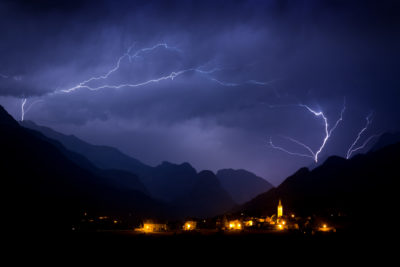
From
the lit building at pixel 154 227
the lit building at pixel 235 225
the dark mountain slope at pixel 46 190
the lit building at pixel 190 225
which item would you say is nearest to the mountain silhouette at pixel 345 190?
the lit building at pixel 235 225

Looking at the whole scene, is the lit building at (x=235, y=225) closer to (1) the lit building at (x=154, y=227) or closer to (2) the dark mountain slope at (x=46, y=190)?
(1) the lit building at (x=154, y=227)

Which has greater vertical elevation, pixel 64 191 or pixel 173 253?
pixel 64 191

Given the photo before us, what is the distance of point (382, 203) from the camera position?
76188mm

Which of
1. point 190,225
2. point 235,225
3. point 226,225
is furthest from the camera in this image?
point 226,225

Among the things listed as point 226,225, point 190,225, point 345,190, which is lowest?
point 226,225

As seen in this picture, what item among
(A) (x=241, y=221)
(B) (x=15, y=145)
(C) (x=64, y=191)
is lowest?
(A) (x=241, y=221)

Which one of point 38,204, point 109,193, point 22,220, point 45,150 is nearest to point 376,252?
point 22,220

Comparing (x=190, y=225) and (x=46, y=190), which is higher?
(x=46, y=190)

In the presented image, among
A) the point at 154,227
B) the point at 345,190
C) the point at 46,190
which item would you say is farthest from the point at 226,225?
the point at 46,190

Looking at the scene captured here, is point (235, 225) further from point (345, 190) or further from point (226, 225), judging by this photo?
point (345, 190)

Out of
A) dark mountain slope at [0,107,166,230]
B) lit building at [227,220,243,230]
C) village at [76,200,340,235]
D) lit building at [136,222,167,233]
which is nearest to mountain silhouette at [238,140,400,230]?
village at [76,200,340,235]

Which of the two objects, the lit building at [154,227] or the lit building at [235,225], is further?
the lit building at [235,225]

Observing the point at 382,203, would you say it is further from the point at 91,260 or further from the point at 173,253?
the point at 91,260

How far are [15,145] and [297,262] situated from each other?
113253mm
